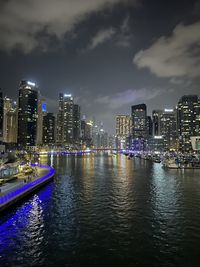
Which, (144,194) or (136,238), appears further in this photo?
(144,194)

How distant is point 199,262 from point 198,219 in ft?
44.9

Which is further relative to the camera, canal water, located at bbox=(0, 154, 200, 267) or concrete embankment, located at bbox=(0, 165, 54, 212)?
concrete embankment, located at bbox=(0, 165, 54, 212)

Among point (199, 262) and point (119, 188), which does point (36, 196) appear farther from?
point (199, 262)

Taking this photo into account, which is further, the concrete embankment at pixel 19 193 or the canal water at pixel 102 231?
the concrete embankment at pixel 19 193

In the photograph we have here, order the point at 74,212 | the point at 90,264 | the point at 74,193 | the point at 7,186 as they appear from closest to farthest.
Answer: the point at 90,264, the point at 74,212, the point at 7,186, the point at 74,193

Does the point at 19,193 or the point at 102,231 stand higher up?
the point at 19,193

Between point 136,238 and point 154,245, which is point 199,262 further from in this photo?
point 136,238

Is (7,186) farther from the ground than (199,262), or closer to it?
farther from the ground

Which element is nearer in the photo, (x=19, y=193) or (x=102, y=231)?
(x=102, y=231)

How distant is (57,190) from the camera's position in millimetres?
57688

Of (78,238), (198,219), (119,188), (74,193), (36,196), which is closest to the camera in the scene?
(78,238)

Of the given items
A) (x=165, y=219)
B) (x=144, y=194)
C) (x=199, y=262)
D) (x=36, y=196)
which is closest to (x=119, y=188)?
(x=144, y=194)

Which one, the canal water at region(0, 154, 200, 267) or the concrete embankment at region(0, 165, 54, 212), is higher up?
the concrete embankment at region(0, 165, 54, 212)

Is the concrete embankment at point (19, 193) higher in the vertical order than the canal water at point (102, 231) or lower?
higher
